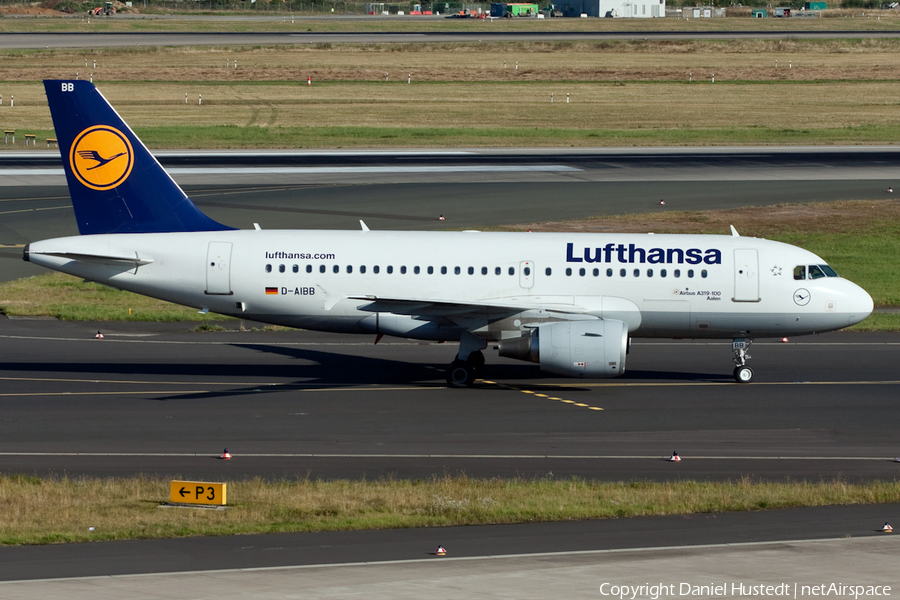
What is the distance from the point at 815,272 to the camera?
33.2 meters

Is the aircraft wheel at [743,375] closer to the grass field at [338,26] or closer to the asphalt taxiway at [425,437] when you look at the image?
the asphalt taxiway at [425,437]

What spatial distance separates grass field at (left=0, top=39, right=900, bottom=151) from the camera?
90812mm

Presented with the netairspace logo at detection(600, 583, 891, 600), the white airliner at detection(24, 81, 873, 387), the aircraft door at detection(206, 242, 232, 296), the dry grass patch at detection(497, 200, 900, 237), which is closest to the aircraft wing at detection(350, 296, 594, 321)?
the white airliner at detection(24, 81, 873, 387)

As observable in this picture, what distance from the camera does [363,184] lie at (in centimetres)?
6838

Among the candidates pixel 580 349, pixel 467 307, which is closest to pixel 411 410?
pixel 467 307

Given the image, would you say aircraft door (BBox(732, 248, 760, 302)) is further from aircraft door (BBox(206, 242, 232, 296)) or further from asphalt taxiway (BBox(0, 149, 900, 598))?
aircraft door (BBox(206, 242, 232, 296))

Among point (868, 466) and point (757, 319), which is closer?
point (868, 466)

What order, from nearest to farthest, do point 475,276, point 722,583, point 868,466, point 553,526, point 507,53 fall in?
point 722,583
point 553,526
point 868,466
point 475,276
point 507,53

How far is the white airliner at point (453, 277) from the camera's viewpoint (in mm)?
32500

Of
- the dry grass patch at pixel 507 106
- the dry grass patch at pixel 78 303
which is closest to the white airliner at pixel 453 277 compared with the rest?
the dry grass patch at pixel 78 303

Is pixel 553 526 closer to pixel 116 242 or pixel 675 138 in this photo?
pixel 116 242

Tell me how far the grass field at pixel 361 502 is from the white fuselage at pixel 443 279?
9.47m

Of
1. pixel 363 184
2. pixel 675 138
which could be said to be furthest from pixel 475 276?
pixel 675 138

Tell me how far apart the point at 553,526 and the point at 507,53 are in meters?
130
